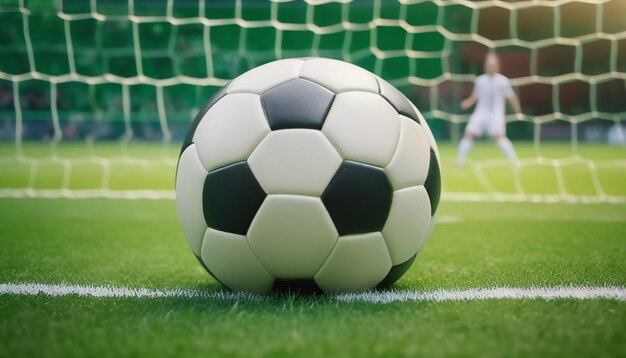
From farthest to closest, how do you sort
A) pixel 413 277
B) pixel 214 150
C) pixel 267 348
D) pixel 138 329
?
1. pixel 413 277
2. pixel 214 150
3. pixel 138 329
4. pixel 267 348

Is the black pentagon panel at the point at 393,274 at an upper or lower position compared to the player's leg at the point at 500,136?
upper

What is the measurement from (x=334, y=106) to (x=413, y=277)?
→ 102 cm

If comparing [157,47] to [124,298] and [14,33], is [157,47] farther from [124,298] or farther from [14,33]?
[124,298]

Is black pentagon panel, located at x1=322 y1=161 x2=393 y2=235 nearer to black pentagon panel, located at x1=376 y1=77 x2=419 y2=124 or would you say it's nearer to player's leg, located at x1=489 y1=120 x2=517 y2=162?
black pentagon panel, located at x1=376 y1=77 x2=419 y2=124

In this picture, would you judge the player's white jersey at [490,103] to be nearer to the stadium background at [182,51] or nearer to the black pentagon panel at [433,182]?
the stadium background at [182,51]

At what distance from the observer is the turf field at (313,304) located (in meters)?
1.95

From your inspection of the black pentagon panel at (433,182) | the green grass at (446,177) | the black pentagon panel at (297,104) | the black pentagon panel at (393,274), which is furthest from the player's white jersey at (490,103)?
the black pentagon panel at (297,104)

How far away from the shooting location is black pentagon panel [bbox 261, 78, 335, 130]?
249 centimetres

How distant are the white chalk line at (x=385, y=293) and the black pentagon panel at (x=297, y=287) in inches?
2.1

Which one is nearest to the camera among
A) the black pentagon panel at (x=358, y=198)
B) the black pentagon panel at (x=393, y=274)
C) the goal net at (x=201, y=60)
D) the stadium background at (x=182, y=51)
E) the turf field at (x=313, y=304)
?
the turf field at (x=313, y=304)

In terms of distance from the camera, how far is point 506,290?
274 cm

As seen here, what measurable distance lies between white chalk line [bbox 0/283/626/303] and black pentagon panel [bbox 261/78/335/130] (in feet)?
2.18

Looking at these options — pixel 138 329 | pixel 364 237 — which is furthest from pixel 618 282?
pixel 138 329

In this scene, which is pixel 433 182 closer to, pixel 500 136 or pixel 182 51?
pixel 500 136
